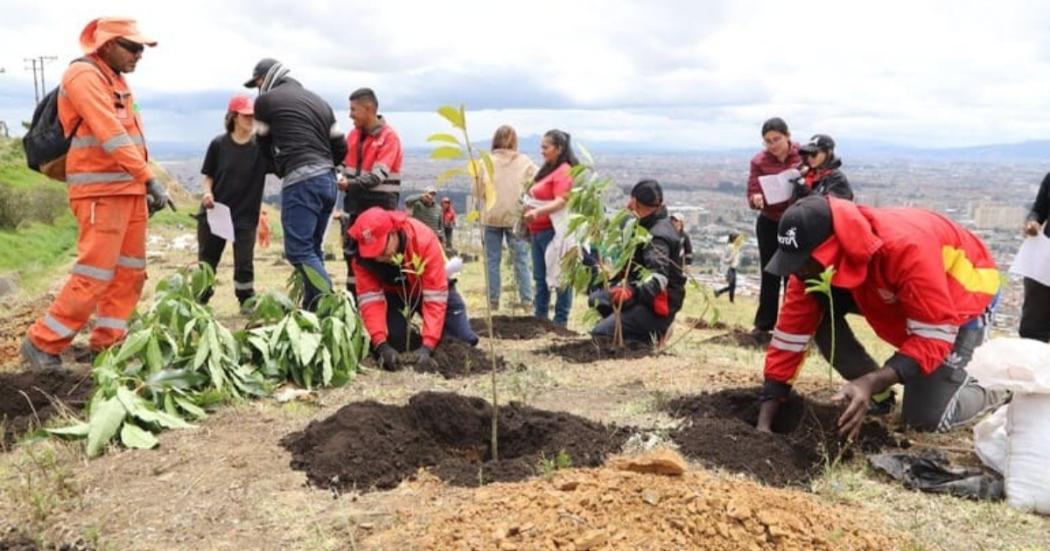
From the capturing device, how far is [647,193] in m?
6.11

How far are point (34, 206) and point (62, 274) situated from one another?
6483 mm

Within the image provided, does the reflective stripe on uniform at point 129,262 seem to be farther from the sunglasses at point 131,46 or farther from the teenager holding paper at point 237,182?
the teenager holding paper at point 237,182

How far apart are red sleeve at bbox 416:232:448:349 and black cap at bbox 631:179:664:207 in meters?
1.51

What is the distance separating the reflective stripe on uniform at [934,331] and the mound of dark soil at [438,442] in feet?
4.18

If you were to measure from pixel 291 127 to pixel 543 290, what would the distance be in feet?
9.19

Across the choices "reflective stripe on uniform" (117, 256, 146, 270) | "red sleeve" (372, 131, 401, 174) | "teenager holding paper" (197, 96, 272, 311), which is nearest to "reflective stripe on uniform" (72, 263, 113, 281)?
"reflective stripe on uniform" (117, 256, 146, 270)

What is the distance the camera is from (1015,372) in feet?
10.9

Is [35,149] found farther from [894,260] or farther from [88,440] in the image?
[894,260]

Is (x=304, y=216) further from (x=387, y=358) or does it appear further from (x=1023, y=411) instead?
(x=1023, y=411)

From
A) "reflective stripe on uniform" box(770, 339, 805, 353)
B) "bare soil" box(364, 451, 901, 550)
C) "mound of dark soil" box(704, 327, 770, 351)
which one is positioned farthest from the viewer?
"mound of dark soil" box(704, 327, 770, 351)

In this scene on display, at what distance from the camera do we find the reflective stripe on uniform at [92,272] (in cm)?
497

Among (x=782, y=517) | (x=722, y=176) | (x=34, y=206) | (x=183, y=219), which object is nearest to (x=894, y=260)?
(x=782, y=517)

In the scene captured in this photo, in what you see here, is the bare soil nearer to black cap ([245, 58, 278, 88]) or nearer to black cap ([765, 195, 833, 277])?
black cap ([765, 195, 833, 277])

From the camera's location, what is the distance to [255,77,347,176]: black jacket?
19.5ft
